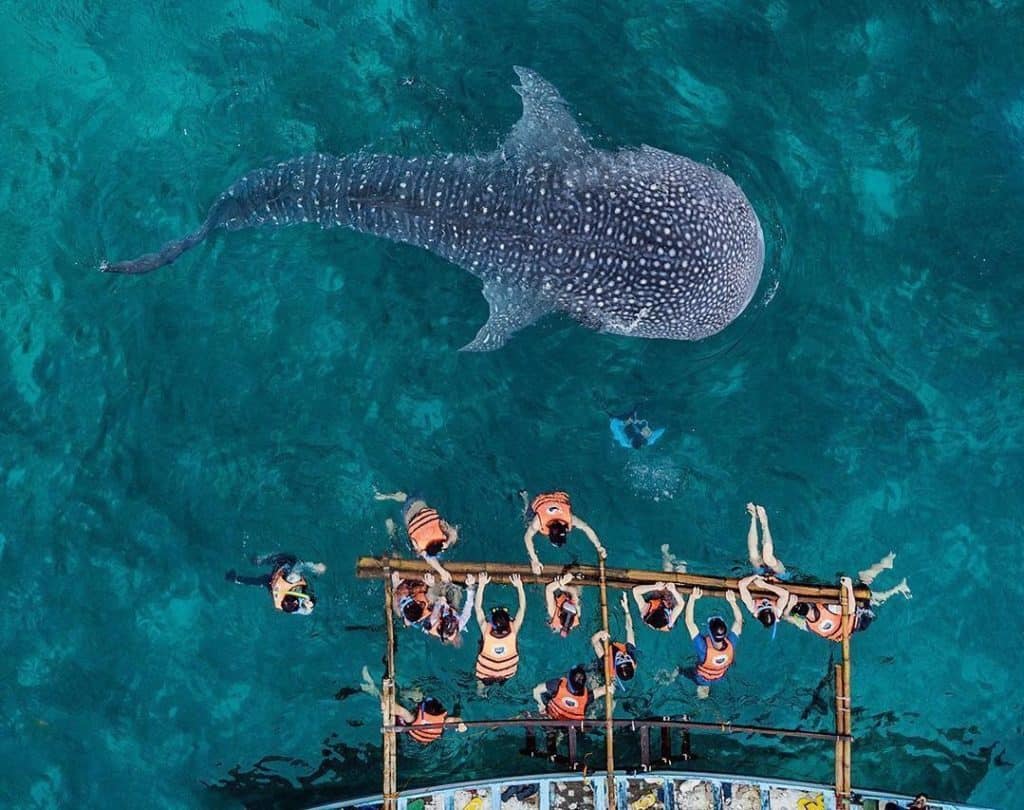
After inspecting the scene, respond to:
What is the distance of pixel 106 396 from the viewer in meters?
13.3

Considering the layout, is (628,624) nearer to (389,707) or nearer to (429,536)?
(429,536)

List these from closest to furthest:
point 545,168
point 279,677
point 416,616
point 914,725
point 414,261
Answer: point 545,168 < point 416,616 < point 414,261 < point 279,677 < point 914,725

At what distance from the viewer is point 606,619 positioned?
488 inches

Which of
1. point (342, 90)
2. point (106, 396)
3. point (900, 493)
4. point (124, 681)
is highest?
point (342, 90)

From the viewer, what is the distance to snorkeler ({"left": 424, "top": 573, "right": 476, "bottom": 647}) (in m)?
12.5

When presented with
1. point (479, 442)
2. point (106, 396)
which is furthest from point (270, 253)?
point (479, 442)

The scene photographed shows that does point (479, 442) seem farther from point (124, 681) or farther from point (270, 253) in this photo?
point (124, 681)

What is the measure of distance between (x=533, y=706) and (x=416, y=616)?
3275mm

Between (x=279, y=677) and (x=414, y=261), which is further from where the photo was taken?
→ (x=279, y=677)

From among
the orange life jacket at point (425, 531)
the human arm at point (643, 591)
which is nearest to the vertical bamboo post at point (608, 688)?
the human arm at point (643, 591)

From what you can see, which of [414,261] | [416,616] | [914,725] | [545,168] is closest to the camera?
[545,168]

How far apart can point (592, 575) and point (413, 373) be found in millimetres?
4108

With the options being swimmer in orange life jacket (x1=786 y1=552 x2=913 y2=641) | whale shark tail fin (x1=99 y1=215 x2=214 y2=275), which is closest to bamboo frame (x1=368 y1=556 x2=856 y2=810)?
swimmer in orange life jacket (x1=786 y1=552 x2=913 y2=641)

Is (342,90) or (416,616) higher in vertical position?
(342,90)
